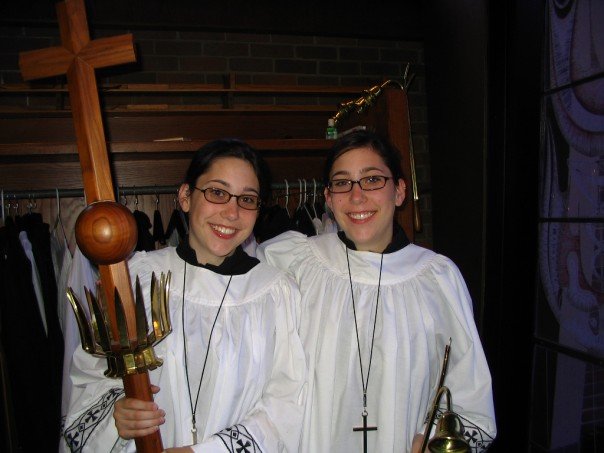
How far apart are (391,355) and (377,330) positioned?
102 millimetres

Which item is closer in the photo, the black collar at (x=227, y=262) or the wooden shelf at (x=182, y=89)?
the black collar at (x=227, y=262)

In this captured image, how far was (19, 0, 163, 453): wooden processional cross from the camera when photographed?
0.87 m

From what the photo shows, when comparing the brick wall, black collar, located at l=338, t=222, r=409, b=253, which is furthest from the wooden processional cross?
the brick wall

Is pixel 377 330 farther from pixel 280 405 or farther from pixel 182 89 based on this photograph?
pixel 182 89

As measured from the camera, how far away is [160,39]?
333 cm

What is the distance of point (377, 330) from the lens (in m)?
1.60

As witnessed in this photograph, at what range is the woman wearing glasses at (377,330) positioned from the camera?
1.52m

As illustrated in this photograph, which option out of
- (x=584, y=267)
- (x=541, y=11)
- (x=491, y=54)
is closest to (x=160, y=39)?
(x=491, y=54)

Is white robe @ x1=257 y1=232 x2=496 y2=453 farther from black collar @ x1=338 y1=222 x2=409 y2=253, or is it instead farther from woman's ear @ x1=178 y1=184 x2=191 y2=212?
woman's ear @ x1=178 y1=184 x2=191 y2=212

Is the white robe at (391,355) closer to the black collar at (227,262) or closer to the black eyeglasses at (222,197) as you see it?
the black collar at (227,262)

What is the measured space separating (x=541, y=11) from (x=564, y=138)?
0.76 m

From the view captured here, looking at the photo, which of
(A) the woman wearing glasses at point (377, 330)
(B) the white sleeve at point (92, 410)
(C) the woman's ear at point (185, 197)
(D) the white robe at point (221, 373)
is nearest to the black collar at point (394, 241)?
(A) the woman wearing glasses at point (377, 330)

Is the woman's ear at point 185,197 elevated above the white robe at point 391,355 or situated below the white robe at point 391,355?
above

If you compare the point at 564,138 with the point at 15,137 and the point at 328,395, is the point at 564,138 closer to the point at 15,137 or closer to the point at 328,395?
the point at 328,395
